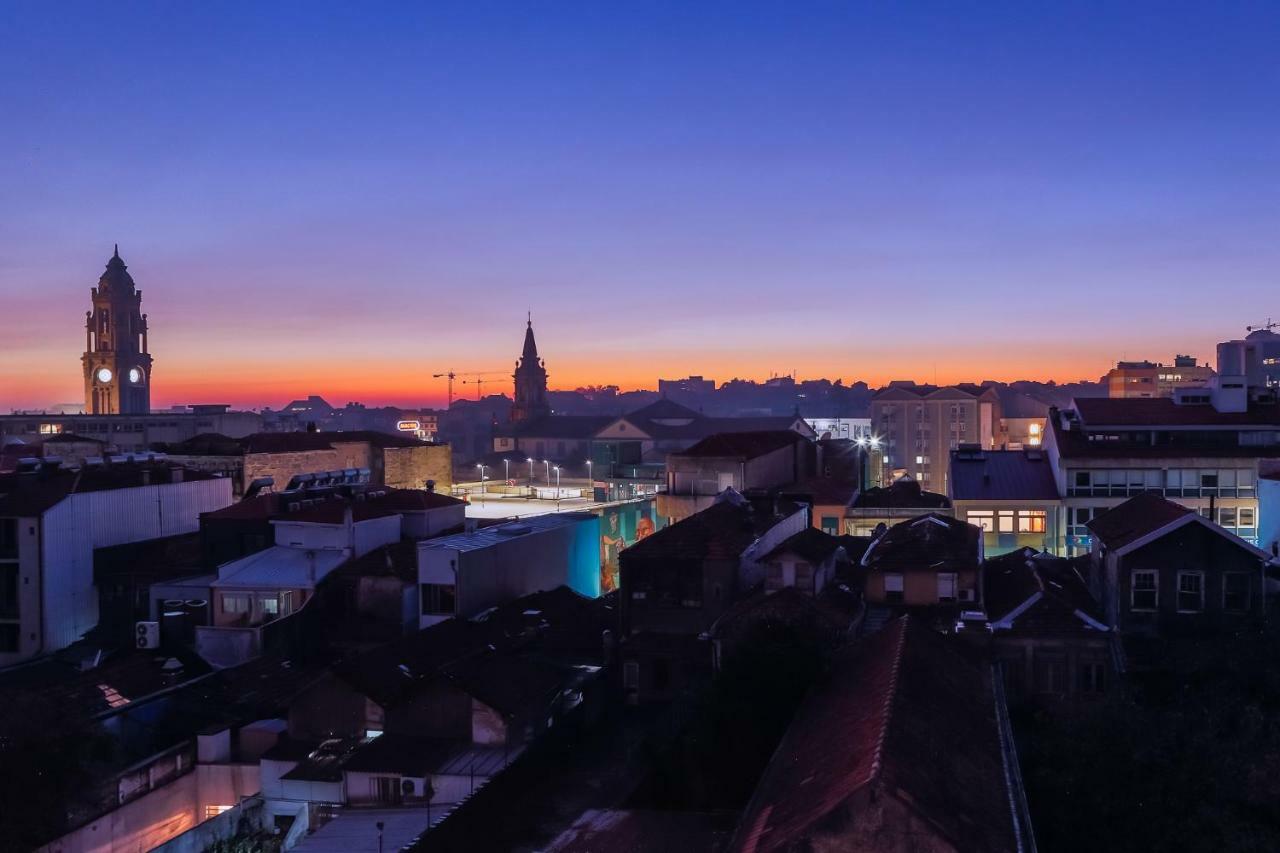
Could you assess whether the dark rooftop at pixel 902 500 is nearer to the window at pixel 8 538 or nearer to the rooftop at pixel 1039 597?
the rooftop at pixel 1039 597

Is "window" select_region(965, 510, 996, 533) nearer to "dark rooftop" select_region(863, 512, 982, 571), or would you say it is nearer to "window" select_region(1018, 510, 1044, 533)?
"window" select_region(1018, 510, 1044, 533)

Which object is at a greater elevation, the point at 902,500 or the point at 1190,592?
the point at 902,500

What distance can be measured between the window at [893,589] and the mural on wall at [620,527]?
22.5 metres

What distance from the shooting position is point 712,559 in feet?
91.4

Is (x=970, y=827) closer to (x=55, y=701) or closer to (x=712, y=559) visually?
(x=712, y=559)

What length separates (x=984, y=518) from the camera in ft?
130

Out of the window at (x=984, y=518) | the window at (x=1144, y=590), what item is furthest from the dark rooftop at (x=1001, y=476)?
the window at (x=1144, y=590)

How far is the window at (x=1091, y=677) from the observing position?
872 inches

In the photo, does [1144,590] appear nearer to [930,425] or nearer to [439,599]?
[439,599]

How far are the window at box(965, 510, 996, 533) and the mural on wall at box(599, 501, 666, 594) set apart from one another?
14.1 meters

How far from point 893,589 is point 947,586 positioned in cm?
127

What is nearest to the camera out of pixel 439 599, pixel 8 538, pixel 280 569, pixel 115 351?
pixel 439 599

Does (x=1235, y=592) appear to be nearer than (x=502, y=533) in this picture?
Yes

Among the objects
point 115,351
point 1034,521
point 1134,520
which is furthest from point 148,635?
point 115,351
